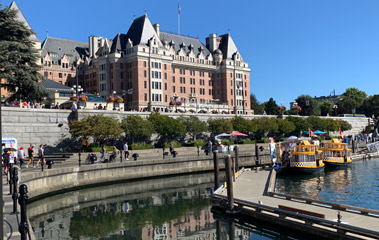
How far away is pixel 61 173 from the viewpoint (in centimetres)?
3102

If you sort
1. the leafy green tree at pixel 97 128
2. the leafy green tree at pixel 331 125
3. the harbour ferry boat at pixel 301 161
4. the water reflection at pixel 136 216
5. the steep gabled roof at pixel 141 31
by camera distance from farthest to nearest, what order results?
the steep gabled roof at pixel 141 31 → the leafy green tree at pixel 331 125 → the leafy green tree at pixel 97 128 → the harbour ferry boat at pixel 301 161 → the water reflection at pixel 136 216

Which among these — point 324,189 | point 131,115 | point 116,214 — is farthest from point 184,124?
point 116,214

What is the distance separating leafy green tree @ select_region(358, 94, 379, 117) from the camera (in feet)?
417

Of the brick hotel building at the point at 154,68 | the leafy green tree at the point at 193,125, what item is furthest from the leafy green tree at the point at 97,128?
the brick hotel building at the point at 154,68

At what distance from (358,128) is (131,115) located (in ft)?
232

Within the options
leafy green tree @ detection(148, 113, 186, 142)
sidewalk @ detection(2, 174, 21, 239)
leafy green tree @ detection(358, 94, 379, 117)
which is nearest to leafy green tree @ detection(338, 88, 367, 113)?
leafy green tree @ detection(358, 94, 379, 117)

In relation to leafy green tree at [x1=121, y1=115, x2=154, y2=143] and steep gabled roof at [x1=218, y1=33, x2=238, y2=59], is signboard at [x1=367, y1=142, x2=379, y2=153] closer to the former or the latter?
leafy green tree at [x1=121, y1=115, x2=154, y2=143]

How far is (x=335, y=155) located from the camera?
46.6 meters

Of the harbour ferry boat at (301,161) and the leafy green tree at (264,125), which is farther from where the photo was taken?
the leafy green tree at (264,125)

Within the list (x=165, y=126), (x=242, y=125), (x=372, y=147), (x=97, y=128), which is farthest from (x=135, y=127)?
(x=372, y=147)

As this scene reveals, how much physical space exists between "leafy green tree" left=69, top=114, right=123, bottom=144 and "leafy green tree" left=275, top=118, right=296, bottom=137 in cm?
3628

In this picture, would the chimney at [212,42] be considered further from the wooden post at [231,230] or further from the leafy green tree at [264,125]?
the wooden post at [231,230]

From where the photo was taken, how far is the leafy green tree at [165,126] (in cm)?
5432

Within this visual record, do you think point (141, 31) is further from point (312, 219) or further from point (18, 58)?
point (312, 219)
